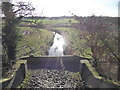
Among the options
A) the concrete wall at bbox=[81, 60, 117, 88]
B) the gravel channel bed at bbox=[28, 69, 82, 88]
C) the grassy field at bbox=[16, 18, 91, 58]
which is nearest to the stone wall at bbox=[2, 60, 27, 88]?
the gravel channel bed at bbox=[28, 69, 82, 88]

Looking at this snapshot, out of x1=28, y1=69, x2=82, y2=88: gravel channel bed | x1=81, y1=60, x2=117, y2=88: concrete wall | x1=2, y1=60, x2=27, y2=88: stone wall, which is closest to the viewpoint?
x1=81, y1=60, x2=117, y2=88: concrete wall

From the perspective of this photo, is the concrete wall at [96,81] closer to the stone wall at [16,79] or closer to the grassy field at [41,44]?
the stone wall at [16,79]

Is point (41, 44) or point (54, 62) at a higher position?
point (41, 44)

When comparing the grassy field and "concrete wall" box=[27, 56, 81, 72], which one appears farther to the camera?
the grassy field

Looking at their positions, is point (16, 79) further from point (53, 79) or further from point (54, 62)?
point (54, 62)

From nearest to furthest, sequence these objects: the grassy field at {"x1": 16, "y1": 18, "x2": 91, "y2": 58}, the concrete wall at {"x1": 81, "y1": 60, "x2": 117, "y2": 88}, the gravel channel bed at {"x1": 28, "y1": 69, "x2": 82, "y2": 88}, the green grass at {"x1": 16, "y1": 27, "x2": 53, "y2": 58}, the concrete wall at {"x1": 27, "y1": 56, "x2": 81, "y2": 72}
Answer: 1. the concrete wall at {"x1": 81, "y1": 60, "x2": 117, "y2": 88}
2. the gravel channel bed at {"x1": 28, "y1": 69, "x2": 82, "y2": 88}
3. the concrete wall at {"x1": 27, "y1": 56, "x2": 81, "y2": 72}
4. the grassy field at {"x1": 16, "y1": 18, "x2": 91, "y2": 58}
5. the green grass at {"x1": 16, "y1": 27, "x2": 53, "y2": 58}

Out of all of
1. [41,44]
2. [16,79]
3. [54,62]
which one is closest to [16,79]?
[16,79]

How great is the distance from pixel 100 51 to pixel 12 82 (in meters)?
5.54

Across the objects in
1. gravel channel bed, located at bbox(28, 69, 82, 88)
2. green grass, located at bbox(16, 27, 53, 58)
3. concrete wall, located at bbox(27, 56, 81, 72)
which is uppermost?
green grass, located at bbox(16, 27, 53, 58)

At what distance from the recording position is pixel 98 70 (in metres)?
8.19

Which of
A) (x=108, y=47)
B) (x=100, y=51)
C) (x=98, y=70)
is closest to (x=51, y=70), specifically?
(x=98, y=70)

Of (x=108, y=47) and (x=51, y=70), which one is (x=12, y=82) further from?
(x=108, y=47)

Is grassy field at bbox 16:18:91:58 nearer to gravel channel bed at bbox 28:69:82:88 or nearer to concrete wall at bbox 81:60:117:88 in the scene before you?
gravel channel bed at bbox 28:69:82:88

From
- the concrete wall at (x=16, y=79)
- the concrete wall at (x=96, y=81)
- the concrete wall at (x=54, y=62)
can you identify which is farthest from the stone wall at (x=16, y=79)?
the concrete wall at (x=96, y=81)
